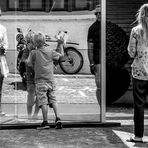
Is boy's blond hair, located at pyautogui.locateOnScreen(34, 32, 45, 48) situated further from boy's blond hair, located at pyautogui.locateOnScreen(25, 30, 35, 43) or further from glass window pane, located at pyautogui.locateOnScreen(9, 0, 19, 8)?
glass window pane, located at pyautogui.locateOnScreen(9, 0, 19, 8)

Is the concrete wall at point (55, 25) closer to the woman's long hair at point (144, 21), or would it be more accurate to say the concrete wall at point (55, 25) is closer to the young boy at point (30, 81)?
the young boy at point (30, 81)

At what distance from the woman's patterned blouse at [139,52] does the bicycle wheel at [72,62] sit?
6.12ft

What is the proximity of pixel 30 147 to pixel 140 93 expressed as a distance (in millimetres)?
1566

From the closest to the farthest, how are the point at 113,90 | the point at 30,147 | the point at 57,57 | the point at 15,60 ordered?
1. the point at 30,147
2. the point at 57,57
3. the point at 15,60
4. the point at 113,90

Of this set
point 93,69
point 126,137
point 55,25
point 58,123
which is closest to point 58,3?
point 55,25

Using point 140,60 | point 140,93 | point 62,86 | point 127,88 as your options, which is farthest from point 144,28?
point 127,88

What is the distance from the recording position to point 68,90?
8344mm

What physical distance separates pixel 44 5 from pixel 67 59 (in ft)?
3.13

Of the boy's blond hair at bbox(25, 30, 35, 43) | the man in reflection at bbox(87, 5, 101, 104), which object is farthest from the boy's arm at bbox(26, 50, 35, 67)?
the man in reflection at bbox(87, 5, 101, 104)

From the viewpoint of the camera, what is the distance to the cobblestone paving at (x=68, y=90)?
27.1 feet

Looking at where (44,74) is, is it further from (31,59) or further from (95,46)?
(95,46)

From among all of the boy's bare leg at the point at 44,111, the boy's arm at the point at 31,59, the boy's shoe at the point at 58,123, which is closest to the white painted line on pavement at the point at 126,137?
the boy's shoe at the point at 58,123

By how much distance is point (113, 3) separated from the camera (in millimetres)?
10219

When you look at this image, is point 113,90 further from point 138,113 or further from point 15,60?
point 138,113
